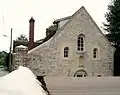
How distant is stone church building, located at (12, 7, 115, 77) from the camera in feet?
82.2

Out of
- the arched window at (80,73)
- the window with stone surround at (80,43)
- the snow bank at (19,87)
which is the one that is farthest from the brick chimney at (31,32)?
the snow bank at (19,87)

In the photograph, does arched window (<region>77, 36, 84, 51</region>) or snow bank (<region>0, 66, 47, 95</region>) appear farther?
arched window (<region>77, 36, 84, 51</region>)

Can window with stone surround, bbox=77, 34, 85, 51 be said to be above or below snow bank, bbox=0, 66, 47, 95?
above

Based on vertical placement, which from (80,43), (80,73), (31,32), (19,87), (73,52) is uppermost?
(31,32)

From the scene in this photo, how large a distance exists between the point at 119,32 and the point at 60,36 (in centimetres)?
646

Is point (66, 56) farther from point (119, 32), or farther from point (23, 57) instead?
point (119, 32)

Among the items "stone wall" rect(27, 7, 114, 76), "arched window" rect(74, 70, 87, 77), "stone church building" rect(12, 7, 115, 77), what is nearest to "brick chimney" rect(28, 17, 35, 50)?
"stone church building" rect(12, 7, 115, 77)

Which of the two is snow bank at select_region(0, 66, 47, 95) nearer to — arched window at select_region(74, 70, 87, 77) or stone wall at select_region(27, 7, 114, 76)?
stone wall at select_region(27, 7, 114, 76)

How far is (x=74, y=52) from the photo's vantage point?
26.1 metres

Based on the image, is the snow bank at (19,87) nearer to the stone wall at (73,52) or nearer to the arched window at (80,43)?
the stone wall at (73,52)

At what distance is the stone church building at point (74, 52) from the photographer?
2505 centimetres

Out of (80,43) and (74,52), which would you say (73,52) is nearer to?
(74,52)

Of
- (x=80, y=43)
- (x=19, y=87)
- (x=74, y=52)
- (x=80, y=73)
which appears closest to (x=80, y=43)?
(x=80, y=43)

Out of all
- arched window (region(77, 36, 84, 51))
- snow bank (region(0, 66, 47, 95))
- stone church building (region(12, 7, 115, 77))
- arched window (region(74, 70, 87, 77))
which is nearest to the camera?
snow bank (region(0, 66, 47, 95))
